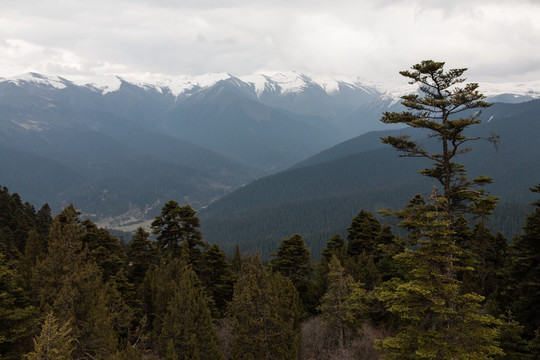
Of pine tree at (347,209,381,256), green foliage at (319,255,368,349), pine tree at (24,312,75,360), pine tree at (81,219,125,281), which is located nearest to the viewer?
pine tree at (24,312,75,360)

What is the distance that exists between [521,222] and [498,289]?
15249 cm

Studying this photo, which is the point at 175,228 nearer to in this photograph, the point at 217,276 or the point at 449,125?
the point at 217,276

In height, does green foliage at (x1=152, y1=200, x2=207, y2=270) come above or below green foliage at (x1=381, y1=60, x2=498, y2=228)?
below

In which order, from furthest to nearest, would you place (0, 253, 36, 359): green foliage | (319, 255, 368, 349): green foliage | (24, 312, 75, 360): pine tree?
(319, 255, 368, 349): green foliage, (0, 253, 36, 359): green foliage, (24, 312, 75, 360): pine tree

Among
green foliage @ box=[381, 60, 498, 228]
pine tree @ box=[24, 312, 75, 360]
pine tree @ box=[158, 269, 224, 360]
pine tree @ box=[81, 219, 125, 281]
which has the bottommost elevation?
pine tree @ box=[158, 269, 224, 360]

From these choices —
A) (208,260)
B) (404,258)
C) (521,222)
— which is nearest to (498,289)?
(404,258)

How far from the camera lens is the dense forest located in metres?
16.0

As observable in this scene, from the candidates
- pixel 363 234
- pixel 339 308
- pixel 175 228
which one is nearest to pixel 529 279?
pixel 339 308

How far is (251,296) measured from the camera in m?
25.8

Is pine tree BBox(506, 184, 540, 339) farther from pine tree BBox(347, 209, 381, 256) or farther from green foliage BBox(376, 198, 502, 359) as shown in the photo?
pine tree BBox(347, 209, 381, 256)

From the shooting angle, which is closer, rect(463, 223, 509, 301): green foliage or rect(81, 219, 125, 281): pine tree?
rect(81, 219, 125, 281): pine tree

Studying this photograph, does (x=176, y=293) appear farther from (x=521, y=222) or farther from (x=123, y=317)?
(x=521, y=222)

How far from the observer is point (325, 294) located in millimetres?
30031

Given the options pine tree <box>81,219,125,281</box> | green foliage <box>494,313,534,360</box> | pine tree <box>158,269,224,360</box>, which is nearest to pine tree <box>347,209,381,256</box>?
green foliage <box>494,313,534,360</box>
